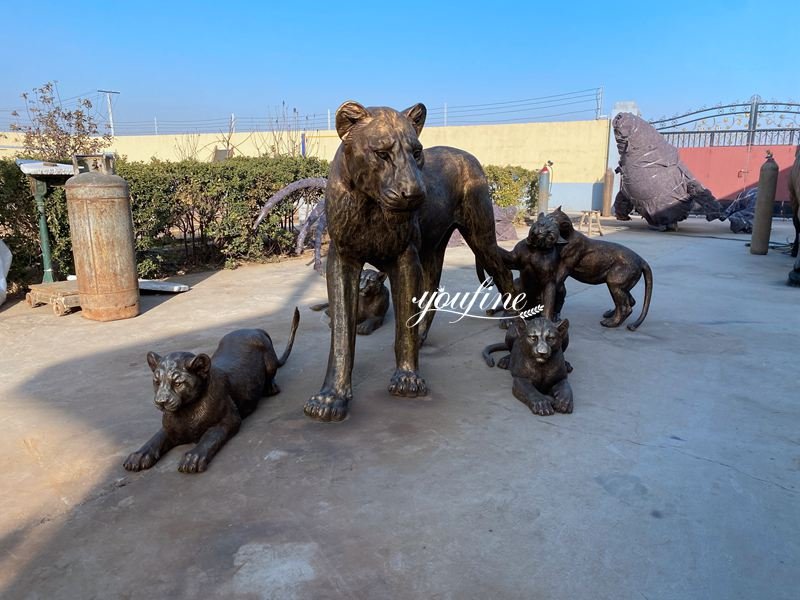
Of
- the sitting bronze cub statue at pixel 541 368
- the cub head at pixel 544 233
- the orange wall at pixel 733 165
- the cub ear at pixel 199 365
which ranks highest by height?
the orange wall at pixel 733 165

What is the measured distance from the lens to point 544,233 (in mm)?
4426

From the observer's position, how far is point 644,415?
319 cm

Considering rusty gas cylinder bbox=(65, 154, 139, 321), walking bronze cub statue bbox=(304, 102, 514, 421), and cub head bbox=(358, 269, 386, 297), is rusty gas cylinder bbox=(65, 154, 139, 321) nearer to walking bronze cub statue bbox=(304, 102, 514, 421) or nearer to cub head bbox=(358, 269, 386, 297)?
cub head bbox=(358, 269, 386, 297)

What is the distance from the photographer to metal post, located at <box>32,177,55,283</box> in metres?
5.96

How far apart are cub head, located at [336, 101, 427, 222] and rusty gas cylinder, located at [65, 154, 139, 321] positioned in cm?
338

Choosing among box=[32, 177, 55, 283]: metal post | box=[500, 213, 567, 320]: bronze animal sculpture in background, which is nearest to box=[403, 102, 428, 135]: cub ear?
box=[500, 213, 567, 320]: bronze animal sculpture in background

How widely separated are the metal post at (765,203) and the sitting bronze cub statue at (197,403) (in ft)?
30.9

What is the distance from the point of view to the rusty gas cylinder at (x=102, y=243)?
5.18 meters

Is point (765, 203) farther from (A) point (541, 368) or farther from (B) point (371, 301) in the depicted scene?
(A) point (541, 368)

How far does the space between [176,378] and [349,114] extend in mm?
1444

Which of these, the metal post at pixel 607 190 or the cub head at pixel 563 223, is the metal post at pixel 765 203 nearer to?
the cub head at pixel 563 223

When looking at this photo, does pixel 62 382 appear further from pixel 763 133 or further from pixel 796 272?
pixel 763 133

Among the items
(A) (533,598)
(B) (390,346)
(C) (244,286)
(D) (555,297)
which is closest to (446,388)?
(B) (390,346)

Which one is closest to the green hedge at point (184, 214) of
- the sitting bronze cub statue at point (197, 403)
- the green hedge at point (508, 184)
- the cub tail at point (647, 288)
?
the sitting bronze cub statue at point (197, 403)
